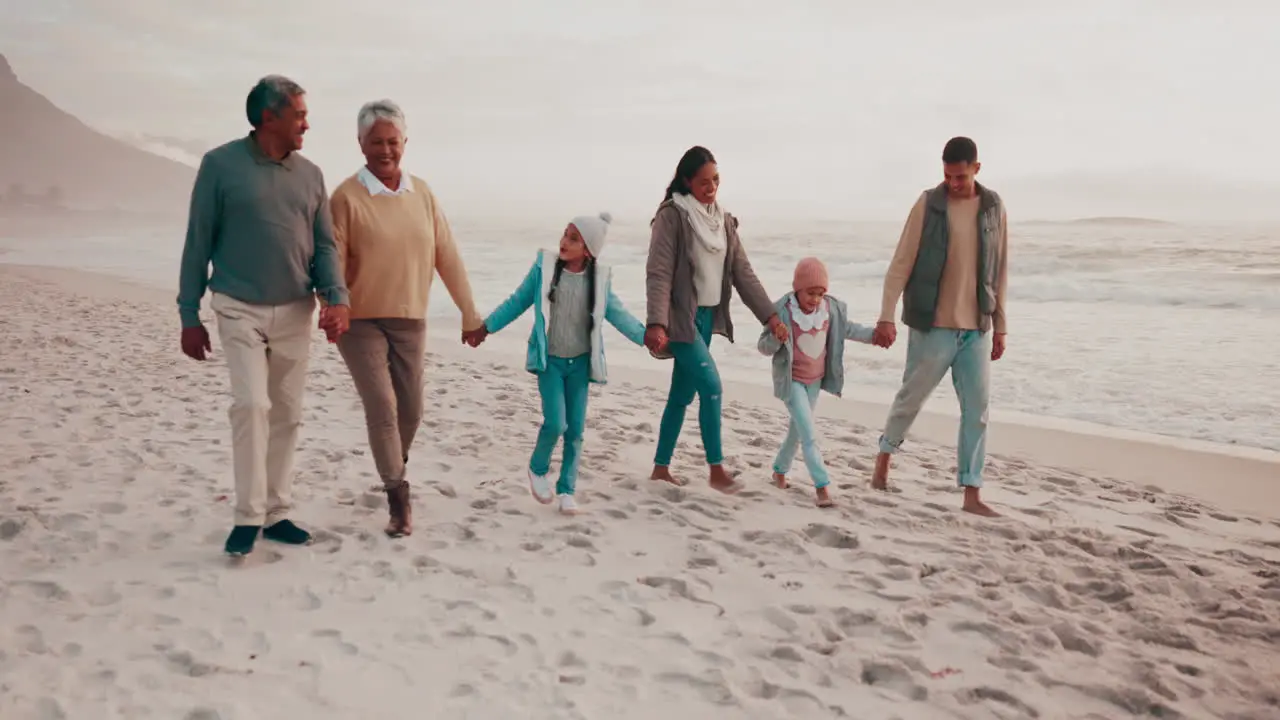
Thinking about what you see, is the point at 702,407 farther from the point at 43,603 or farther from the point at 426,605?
the point at 43,603

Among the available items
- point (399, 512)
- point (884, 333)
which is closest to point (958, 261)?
point (884, 333)

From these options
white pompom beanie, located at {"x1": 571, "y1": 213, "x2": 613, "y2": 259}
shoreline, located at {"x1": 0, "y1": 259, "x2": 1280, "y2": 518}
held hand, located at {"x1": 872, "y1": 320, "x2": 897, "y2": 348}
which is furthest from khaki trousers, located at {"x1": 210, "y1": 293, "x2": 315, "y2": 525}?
shoreline, located at {"x1": 0, "y1": 259, "x2": 1280, "y2": 518}

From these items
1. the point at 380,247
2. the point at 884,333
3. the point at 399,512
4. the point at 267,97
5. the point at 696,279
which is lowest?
the point at 399,512

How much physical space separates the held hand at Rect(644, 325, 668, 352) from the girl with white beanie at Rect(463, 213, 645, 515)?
33mm

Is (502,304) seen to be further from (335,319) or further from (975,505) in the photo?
(975,505)

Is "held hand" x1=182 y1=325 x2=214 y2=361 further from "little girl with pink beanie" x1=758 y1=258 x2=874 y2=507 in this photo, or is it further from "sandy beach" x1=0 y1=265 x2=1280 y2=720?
"little girl with pink beanie" x1=758 y1=258 x2=874 y2=507

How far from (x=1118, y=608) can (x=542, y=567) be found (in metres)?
2.35

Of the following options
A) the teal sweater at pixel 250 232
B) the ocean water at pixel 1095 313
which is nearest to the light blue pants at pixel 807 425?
the teal sweater at pixel 250 232

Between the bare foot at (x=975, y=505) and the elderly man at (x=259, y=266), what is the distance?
327cm

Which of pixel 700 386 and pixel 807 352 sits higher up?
pixel 807 352

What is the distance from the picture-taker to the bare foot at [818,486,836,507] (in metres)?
5.04

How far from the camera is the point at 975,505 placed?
16.6 feet

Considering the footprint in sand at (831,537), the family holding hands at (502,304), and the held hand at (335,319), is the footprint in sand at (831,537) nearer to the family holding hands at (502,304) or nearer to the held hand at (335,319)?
the family holding hands at (502,304)

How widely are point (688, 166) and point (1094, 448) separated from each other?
395cm
